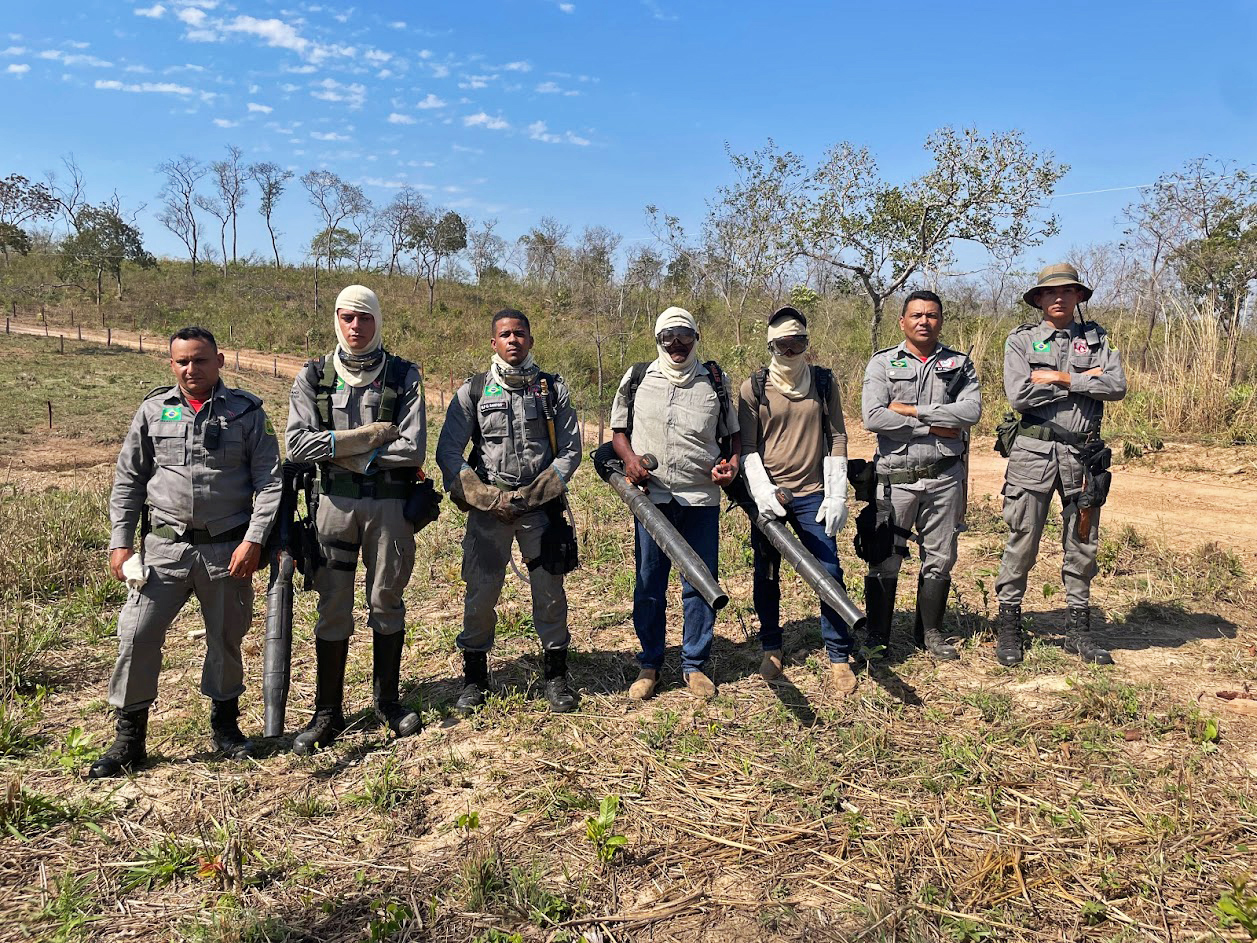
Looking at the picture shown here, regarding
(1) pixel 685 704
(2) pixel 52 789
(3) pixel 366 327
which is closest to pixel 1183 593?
(1) pixel 685 704

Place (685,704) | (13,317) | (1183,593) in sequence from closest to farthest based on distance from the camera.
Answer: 1. (685,704)
2. (1183,593)
3. (13,317)

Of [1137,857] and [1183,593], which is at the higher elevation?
[1183,593]

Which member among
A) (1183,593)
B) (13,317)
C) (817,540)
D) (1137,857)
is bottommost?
(1137,857)

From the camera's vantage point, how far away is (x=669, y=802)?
10.0ft

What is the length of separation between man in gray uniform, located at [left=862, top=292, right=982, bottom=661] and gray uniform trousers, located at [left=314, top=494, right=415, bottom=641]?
2664 millimetres

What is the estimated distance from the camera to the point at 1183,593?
5262mm

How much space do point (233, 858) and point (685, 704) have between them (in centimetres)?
216

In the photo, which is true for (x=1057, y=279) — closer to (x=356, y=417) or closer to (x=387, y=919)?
(x=356, y=417)

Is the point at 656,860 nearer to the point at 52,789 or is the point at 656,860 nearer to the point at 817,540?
the point at 817,540

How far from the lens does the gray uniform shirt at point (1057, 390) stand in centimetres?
419

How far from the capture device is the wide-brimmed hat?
4230 millimetres

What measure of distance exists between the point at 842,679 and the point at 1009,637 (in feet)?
3.77

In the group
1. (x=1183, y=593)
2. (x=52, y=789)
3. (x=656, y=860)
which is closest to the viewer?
(x=656, y=860)

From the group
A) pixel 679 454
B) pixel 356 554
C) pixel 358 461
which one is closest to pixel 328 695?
pixel 356 554
